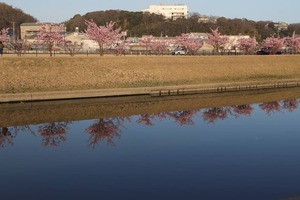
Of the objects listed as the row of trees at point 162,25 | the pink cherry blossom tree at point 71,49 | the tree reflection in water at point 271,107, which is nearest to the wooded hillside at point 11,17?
the row of trees at point 162,25

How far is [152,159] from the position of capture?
472 inches

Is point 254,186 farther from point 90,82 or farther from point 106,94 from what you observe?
point 90,82

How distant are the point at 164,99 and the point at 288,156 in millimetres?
12725

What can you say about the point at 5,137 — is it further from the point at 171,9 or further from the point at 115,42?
the point at 171,9

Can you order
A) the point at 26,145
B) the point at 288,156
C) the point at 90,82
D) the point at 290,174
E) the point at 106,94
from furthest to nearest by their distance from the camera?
the point at 90,82
the point at 106,94
the point at 26,145
the point at 288,156
the point at 290,174

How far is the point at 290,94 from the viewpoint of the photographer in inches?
1125

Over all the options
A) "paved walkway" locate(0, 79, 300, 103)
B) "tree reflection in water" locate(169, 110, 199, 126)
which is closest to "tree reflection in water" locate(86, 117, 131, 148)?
"tree reflection in water" locate(169, 110, 199, 126)

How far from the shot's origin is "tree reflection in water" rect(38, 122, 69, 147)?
14.4 m

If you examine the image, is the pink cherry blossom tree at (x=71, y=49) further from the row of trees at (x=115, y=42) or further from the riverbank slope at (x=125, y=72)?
the riverbank slope at (x=125, y=72)

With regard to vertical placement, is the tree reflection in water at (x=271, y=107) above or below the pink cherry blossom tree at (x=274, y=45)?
below

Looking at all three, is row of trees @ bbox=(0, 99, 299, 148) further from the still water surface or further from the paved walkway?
the paved walkway

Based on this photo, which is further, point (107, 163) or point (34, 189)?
point (107, 163)

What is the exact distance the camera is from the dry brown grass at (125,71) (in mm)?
24875

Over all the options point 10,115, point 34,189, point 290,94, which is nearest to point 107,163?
point 34,189
